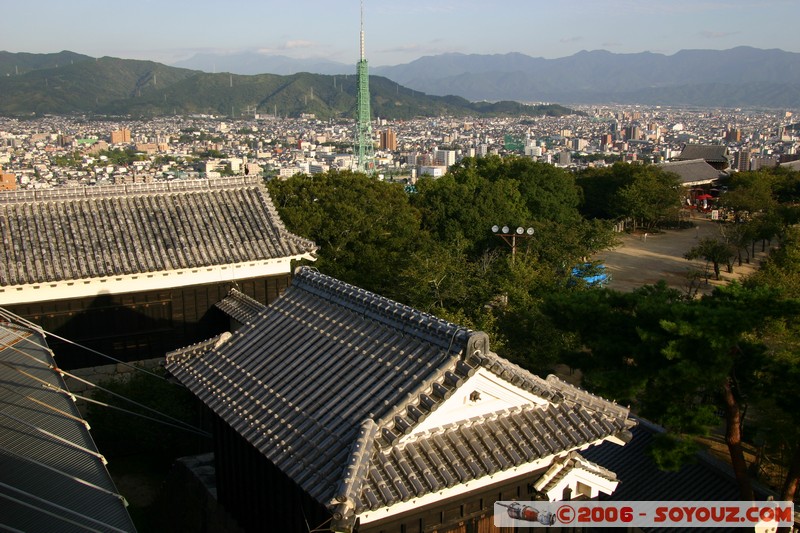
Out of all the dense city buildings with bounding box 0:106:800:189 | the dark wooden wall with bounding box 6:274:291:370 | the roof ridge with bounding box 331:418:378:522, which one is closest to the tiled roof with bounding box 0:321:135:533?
the roof ridge with bounding box 331:418:378:522

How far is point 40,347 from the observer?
9.54 m

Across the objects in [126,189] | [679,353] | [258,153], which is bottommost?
[258,153]

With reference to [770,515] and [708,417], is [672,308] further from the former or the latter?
[770,515]

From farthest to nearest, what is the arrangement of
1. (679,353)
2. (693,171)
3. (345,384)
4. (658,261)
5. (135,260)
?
(693,171) < (658,261) < (135,260) < (679,353) < (345,384)

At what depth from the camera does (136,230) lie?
1424 centimetres

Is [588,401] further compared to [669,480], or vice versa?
[669,480]

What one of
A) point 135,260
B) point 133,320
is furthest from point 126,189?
point 133,320

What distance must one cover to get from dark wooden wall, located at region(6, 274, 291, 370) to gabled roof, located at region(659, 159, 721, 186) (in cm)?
4927

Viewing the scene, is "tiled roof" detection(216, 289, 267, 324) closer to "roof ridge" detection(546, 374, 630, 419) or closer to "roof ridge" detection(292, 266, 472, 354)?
"roof ridge" detection(292, 266, 472, 354)

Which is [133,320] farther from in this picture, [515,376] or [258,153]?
[258,153]

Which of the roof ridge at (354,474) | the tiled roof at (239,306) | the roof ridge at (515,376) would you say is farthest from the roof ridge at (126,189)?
the roof ridge at (354,474)

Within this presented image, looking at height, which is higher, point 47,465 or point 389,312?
point 389,312

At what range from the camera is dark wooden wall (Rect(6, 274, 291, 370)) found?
1299cm

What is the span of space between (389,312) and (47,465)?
3651 mm
